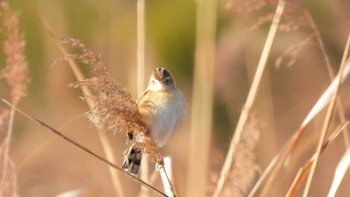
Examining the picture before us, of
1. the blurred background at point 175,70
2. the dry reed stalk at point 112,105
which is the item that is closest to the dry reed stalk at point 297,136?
the dry reed stalk at point 112,105

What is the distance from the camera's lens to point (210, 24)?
3115 mm

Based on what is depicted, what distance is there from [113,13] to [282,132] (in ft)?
4.30

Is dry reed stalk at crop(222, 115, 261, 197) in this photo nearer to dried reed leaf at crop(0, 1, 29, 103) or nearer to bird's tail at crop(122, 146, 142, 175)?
bird's tail at crop(122, 146, 142, 175)

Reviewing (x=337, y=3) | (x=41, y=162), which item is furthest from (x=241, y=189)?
(x=337, y=3)

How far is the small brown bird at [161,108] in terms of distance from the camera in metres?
2.78

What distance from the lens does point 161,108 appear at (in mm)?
2859

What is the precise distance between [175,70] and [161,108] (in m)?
4.25

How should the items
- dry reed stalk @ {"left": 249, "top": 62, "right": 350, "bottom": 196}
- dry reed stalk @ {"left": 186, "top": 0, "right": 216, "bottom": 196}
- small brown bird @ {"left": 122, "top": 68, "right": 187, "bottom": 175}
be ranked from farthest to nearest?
dry reed stalk @ {"left": 186, "top": 0, "right": 216, "bottom": 196} < small brown bird @ {"left": 122, "top": 68, "right": 187, "bottom": 175} < dry reed stalk @ {"left": 249, "top": 62, "right": 350, "bottom": 196}

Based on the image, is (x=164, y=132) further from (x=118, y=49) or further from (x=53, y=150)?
(x=118, y=49)

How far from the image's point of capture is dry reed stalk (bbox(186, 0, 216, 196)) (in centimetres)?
303

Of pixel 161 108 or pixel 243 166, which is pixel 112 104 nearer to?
pixel 243 166

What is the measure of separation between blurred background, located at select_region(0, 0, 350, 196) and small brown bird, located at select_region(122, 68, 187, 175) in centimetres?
68

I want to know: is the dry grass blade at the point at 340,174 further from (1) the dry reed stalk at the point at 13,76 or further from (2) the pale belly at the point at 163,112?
(1) the dry reed stalk at the point at 13,76

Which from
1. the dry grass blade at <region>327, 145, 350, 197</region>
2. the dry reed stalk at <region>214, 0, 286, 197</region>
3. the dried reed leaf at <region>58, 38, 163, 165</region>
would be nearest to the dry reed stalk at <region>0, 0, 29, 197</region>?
the dried reed leaf at <region>58, 38, 163, 165</region>
